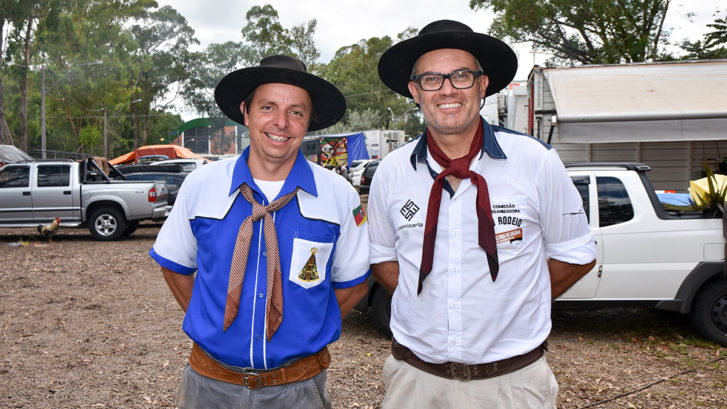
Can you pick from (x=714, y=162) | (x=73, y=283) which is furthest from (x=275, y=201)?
(x=714, y=162)

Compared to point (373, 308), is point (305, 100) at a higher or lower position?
higher

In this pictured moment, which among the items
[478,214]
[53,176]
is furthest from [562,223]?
[53,176]

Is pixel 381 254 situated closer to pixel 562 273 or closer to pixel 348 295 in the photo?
pixel 348 295

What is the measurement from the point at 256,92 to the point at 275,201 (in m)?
0.57

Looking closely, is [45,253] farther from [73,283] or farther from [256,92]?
[256,92]

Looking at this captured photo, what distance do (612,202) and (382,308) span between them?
249 cm

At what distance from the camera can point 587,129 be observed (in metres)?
8.93

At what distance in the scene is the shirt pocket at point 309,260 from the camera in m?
2.42

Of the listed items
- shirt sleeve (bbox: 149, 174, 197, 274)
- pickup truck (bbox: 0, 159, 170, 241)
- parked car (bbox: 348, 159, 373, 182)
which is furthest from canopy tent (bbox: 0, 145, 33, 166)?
shirt sleeve (bbox: 149, 174, 197, 274)

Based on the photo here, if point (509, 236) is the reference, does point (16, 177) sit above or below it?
above

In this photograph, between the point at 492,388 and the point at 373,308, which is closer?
the point at 492,388

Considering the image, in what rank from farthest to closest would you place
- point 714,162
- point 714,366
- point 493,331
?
point 714,162 < point 714,366 < point 493,331

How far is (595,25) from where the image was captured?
20.5 metres

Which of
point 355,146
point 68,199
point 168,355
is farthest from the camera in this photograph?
point 355,146
